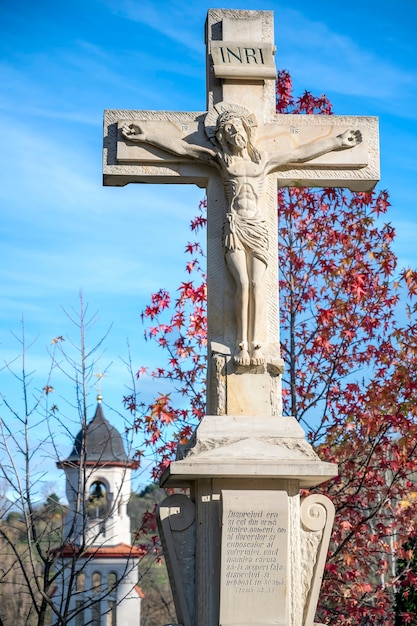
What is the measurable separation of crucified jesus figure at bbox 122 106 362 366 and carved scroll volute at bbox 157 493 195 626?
3.24ft

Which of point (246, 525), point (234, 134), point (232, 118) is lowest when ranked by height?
point (246, 525)

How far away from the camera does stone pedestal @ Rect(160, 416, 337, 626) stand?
17.5 feet

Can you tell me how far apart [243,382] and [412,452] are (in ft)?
12.8

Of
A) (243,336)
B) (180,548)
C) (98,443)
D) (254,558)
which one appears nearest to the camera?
(254,558)

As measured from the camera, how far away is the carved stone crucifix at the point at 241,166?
19.4ft

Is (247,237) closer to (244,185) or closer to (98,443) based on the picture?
(244,185)

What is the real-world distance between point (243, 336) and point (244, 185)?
3.36ft

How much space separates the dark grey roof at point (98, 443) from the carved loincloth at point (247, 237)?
327cm

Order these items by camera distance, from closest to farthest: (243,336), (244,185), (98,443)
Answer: (243,336)
(244,185)
(98,443)

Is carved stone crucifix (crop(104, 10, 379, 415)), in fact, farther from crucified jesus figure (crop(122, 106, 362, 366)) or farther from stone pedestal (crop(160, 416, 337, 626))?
stone pedestal (crop(160, 416, 337, 626))

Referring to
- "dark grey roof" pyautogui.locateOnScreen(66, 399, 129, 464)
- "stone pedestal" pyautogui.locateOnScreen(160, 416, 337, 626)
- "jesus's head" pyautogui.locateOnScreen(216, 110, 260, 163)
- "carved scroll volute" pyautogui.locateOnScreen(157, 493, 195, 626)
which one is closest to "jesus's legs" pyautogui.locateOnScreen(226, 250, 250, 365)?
"stone pedestal" pyautogui.locateOnScreen(160, 416, 337, 626)

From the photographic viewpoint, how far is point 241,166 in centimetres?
618

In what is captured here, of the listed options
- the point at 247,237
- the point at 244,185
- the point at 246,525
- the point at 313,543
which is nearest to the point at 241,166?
the point at 244,185

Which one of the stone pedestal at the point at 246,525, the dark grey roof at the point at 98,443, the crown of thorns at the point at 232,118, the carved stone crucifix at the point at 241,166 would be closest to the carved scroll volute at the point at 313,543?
the stone pedestal at the point at 246,525
